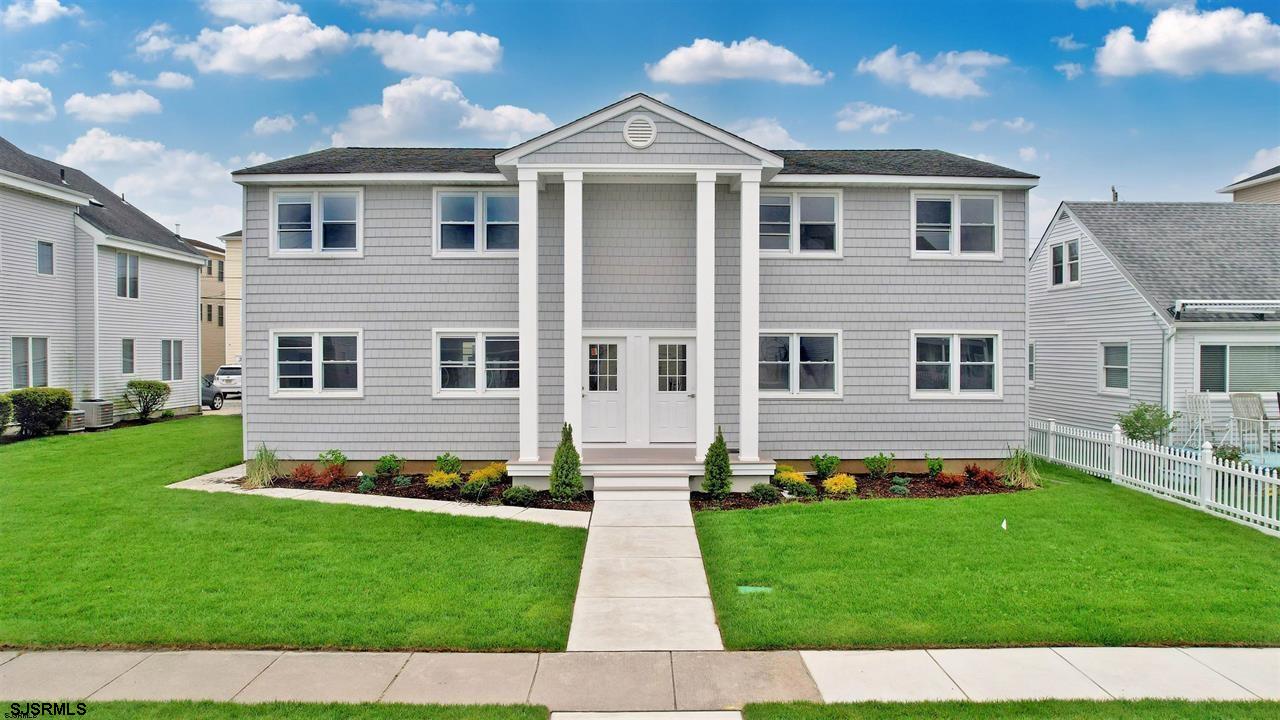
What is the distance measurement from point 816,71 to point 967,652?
14.8 m

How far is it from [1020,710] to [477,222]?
11.3 meters

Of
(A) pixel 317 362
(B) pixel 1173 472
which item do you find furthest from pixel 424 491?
(B) pixel 1173 472

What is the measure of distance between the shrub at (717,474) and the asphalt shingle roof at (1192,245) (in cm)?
1131

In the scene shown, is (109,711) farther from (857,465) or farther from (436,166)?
(857,465)

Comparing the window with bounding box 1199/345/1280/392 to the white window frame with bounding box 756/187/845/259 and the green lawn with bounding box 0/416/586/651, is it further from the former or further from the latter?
Answer: the green lawn with bounding box 0/416/586/651

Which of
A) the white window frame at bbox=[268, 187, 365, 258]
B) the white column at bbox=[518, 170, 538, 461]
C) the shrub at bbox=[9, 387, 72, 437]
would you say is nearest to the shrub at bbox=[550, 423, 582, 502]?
the white column at bbox=[518, 170, 538, 461]

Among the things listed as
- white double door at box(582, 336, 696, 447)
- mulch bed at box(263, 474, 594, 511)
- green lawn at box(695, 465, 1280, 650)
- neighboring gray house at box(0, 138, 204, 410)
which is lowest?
green lawn at box(695, 465, 1280, 650)

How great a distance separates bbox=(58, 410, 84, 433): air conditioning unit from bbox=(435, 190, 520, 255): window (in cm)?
1425

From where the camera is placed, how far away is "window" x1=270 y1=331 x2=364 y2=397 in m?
13.0

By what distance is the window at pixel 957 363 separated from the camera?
13.2m

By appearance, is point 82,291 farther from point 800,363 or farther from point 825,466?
point 825,466

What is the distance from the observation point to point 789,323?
1310 centimetres

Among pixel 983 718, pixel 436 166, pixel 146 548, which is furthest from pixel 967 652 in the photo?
pixel 436 166

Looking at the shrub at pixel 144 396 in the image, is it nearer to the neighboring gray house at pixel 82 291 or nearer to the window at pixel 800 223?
the neighboring gray house at pixel 82 291
